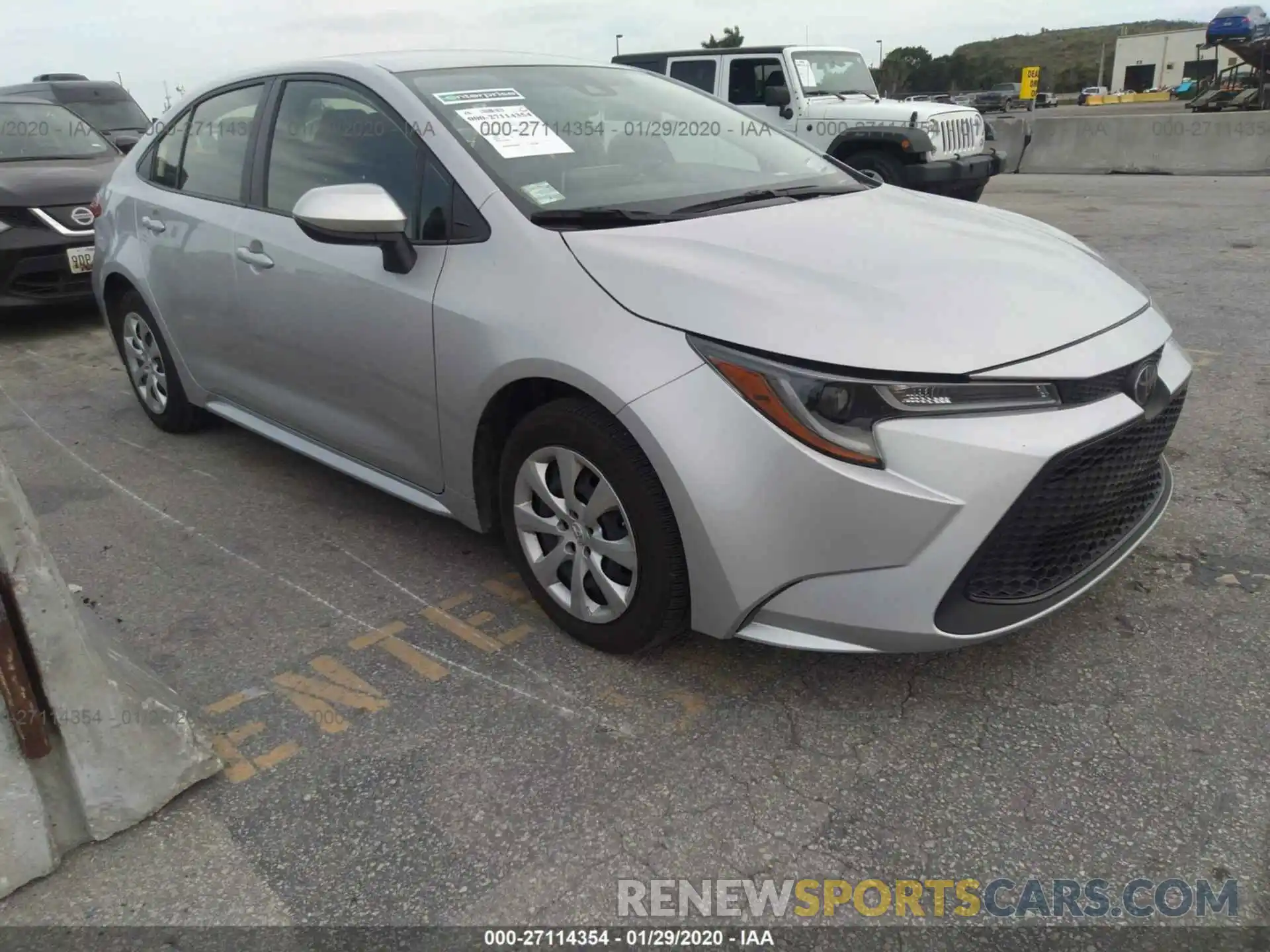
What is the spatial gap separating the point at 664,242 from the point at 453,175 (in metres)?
0.69

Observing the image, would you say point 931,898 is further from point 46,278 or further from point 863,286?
point 46,278

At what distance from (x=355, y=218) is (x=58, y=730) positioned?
4.79 feet

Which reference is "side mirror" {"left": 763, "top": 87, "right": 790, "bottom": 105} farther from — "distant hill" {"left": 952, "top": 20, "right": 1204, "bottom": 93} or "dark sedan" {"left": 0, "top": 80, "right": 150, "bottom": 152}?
"distant hill" {"left": 952, "top": 20, "right": 1204, "bottom": 93}

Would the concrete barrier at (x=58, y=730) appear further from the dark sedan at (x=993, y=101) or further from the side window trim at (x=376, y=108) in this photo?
the dark sedan at (x=993, y=101)

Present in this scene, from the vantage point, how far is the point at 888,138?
9.95 meters

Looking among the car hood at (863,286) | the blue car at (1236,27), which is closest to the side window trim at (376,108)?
the car hood at (863,286)

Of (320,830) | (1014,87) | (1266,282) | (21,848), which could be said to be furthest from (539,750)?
(1014,87)

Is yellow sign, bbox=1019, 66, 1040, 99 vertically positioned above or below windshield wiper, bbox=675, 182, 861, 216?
above

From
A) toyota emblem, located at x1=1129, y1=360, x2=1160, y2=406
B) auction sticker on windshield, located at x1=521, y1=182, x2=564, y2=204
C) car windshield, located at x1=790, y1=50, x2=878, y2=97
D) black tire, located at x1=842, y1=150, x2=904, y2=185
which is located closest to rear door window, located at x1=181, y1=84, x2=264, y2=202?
auction sticker on windshield, located at x1=521, y1=182, x2=564, y2=204

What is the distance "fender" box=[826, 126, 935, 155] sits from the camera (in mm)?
9836

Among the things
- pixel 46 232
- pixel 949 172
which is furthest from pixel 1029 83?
pixel 46 232

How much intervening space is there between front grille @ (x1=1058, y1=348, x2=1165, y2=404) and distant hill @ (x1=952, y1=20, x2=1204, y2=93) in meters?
93.9

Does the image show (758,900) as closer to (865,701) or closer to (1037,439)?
(865,701)

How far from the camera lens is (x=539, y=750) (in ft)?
7.85
